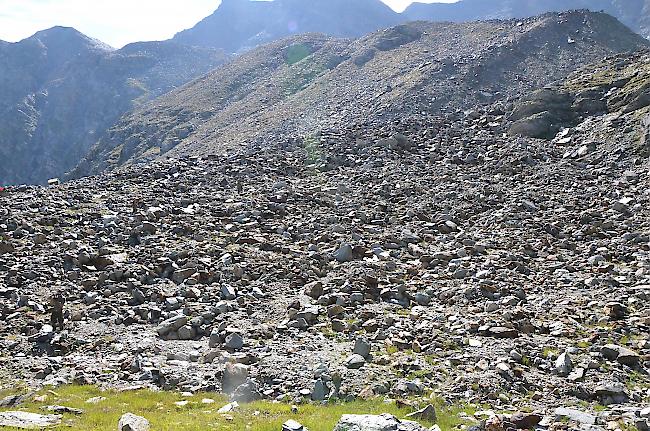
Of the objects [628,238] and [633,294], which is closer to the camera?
[633,294]

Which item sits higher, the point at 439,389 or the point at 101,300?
the point at 101,300

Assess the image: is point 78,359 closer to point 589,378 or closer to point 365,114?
point 589,378

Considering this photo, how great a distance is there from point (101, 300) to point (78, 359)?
12.3 feet

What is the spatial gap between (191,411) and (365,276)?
366 inches

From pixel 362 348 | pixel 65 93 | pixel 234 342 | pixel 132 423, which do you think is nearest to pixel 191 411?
pixel 132 423

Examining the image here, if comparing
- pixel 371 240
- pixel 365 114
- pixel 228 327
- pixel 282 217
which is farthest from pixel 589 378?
pixel 365 114

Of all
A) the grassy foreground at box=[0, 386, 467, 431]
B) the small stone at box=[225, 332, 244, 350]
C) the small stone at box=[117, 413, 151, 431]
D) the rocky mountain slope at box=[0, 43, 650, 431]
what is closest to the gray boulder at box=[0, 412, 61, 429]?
the grassy foreground at box=[0, 386, 467, 431]

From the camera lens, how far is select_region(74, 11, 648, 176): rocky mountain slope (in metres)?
51.7

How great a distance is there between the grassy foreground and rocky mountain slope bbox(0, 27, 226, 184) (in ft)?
498

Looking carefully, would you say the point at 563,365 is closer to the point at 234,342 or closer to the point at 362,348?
the point at 362,348

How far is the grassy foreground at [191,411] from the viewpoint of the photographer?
34.3 feet

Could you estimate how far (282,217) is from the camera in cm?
2655

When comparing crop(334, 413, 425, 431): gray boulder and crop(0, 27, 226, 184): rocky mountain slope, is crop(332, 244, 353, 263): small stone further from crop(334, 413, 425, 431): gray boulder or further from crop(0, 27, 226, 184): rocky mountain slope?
crop(0, 27, 226, 184): rocky mountain slope

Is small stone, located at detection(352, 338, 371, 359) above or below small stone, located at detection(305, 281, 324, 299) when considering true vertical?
below
